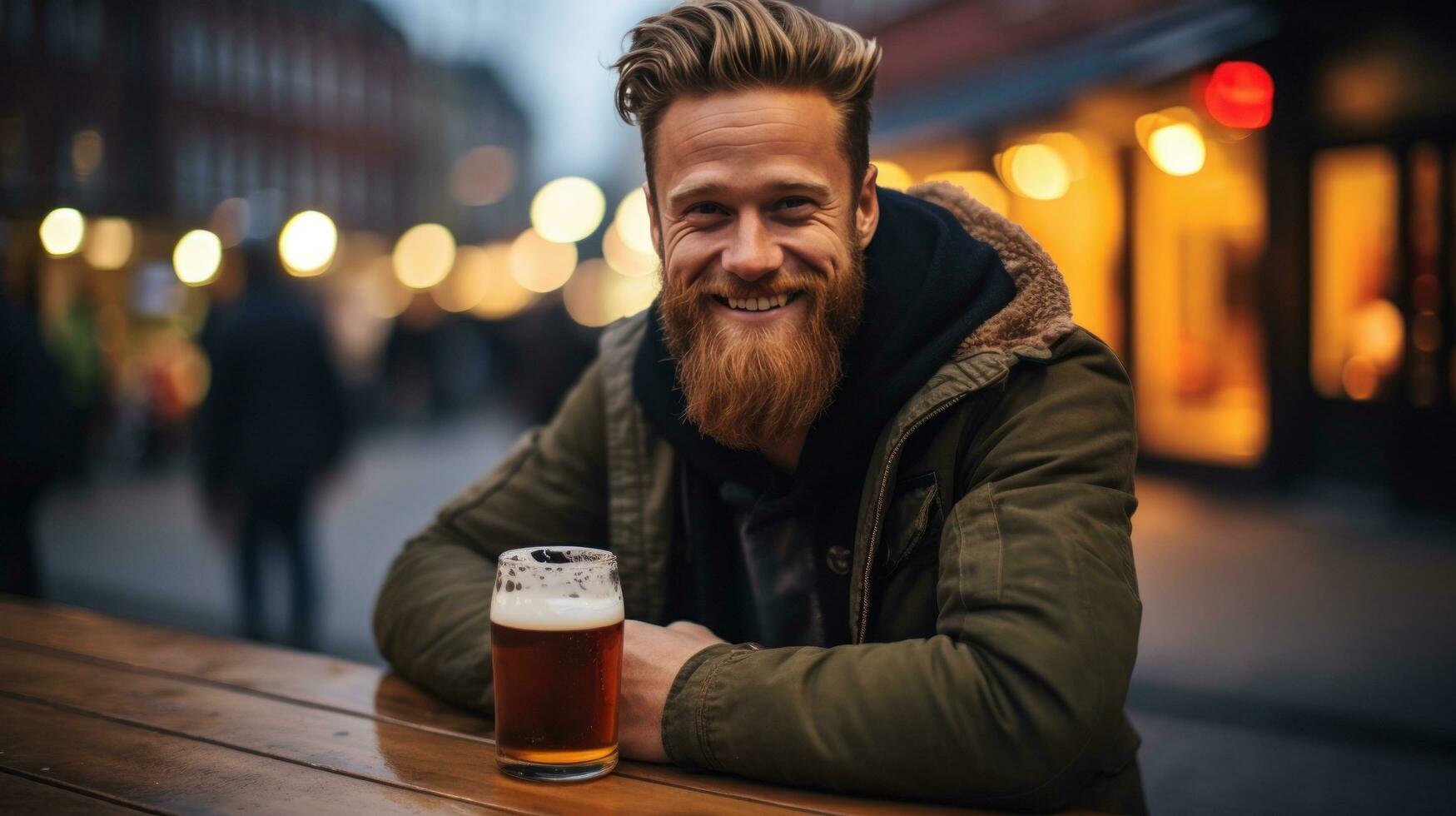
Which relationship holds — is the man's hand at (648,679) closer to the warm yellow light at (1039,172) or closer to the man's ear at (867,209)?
the man's ear at (867,209)

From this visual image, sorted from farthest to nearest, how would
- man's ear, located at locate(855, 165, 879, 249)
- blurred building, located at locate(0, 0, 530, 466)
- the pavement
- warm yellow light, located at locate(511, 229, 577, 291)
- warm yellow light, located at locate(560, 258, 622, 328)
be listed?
warm yellow light, located at locate(560, 258, 622, 328)
warm yellow light, located at locate(511, 229, 577, 291)
blurred building, located at locate(0, 0, 530, 466)
the pavement
man's ear, located at locate(855, 165, 879, 249)

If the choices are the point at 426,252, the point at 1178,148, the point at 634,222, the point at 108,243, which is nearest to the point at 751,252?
the point at 1178,148

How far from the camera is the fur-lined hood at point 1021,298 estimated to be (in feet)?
6.38

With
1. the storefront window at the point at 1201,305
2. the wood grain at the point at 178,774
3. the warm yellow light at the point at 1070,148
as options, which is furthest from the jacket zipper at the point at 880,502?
the warm yellow light at the point at 1070,148

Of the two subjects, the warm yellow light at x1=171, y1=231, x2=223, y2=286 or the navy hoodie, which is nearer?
the navy hoodie

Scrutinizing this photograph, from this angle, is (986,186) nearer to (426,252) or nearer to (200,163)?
(426,252)

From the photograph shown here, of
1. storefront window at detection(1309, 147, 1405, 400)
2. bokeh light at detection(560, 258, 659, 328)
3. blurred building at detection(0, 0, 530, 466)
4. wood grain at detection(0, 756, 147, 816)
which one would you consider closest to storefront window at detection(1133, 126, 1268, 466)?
storefront window at detection(1309, 147, 1405, 400)

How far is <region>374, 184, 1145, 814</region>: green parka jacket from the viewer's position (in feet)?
5.02

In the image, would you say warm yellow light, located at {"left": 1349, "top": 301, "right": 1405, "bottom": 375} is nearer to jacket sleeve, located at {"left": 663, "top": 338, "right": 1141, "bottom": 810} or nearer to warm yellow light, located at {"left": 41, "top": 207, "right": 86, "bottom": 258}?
jacket sleeve, located at {"left": 663, "top": 338, "right": 1141, "bottom": 810}

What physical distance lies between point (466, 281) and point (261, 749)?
47.1 metres

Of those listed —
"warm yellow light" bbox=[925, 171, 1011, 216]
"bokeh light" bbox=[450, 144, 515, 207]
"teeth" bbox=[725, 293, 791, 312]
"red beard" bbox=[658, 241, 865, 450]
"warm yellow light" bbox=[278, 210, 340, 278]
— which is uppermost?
"bokeh light" bbox=[450, 144, 515, 207]

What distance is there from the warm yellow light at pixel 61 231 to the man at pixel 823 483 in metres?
22.0

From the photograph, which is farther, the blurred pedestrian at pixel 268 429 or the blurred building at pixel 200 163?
the blurred building at pixel 200 163

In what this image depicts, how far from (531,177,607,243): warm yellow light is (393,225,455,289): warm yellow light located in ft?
31.2
